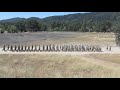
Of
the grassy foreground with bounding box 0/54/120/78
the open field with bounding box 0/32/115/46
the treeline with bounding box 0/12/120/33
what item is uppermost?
the treeline with bounding box 0/12/120/33

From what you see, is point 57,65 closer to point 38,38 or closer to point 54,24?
point 38,38

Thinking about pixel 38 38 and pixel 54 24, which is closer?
pixel 38 38

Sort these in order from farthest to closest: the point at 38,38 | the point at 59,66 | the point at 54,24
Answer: the point at 54,24 → the point at 38,38 → the point at 59,66

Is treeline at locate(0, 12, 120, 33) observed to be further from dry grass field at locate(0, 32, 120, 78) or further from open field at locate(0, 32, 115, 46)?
dry grass field at locate(0, 32, 120, 78)

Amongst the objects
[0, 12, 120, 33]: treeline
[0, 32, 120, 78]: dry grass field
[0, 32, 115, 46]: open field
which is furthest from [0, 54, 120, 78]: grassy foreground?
[0, 32, 115, 46]: open field

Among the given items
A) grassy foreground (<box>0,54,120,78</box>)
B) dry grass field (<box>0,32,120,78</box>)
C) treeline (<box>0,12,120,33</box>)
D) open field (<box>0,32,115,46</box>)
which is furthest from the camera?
open field (<box>0,32,115,46</box>)

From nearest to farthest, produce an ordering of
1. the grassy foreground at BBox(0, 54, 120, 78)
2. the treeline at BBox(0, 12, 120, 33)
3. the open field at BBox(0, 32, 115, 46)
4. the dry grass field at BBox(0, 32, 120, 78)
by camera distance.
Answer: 1. the dry grass field at BBox(0, 32, 120, 78)
2. the grassy foreground at BBox(0, 54, 120, 78)
3. the treeline at BBox(0, 12, 120, 33)
4. the open field at BBox(0, 32, 115, 46)

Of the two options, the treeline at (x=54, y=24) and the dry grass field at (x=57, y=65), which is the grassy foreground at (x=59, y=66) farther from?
the treeline at (x=54, y=24)

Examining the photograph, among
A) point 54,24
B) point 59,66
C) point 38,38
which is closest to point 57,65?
point 59,66

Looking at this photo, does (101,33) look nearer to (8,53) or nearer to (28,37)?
(28,37)

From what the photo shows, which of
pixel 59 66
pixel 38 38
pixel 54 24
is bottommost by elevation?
pixel 59 66

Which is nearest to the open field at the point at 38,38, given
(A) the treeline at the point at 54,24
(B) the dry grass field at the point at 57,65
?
(B) the dry grass field at the point at 57,65

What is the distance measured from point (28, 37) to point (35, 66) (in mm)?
4876
